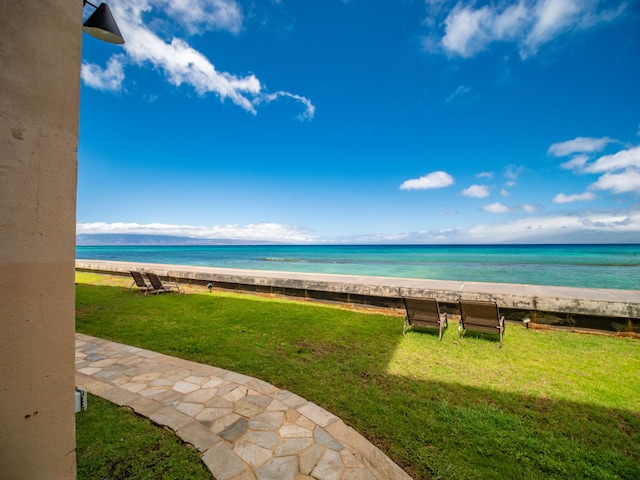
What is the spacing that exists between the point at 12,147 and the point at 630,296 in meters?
9.02

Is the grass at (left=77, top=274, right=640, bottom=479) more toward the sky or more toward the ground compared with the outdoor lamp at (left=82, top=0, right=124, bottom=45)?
more toward the ground

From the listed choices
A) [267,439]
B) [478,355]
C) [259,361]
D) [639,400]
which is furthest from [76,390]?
[639,400]

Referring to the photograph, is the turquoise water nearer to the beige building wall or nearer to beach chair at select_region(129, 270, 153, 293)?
beach chair at select_region(129, 270, 153, 293)

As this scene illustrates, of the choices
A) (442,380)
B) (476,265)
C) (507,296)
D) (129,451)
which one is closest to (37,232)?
(129,451)

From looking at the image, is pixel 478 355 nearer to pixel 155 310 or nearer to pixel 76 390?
pixel 76 390

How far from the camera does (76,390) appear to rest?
170 centimetres

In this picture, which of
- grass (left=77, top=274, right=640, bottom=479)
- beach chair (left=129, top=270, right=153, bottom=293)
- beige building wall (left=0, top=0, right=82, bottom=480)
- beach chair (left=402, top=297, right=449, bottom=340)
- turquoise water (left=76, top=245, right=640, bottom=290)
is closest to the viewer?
beige building wall (left=0, top=0, right=82, bottom=480)

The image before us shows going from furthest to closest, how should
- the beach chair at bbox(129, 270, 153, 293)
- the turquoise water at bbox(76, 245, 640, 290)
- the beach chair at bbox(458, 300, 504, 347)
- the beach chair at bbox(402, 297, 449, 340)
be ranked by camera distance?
the turquoise water at bbox(76, 245, 640, 290), the beach chair at bbox(129, 270, 153, 293), the beach chair at bbox(402, 297, 449, 340), the beach chair at bbox(458, 300, 504, 347)

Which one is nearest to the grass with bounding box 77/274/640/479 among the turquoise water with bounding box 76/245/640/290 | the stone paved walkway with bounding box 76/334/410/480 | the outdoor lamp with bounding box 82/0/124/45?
the stone paved walkway with bounding box 76/334/410/480

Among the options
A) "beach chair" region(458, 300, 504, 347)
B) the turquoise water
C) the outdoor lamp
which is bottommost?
the turquoise water

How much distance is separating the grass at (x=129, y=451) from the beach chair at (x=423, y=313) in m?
4.18

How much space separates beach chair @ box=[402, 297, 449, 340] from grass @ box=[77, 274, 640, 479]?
0.95 ft

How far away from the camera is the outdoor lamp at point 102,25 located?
2.93 metres

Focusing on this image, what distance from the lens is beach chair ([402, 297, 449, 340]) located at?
17.7 ft
